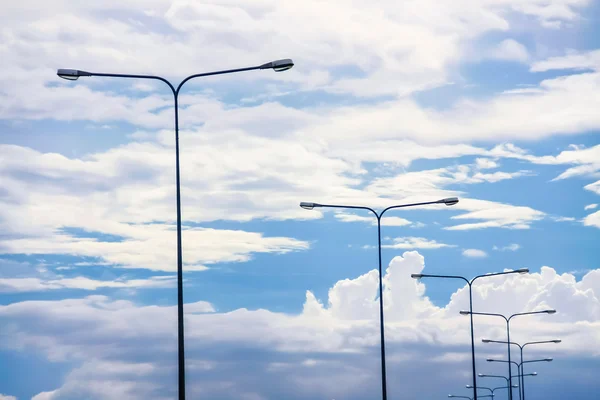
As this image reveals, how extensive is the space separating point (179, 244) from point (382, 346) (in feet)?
60.5

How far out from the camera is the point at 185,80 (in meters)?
35.1

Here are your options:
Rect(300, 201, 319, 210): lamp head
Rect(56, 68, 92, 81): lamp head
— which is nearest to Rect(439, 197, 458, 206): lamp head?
Rect(300, 201, 319, 210): lamp head

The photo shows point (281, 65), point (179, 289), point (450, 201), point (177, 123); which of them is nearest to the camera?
point (179, 289)

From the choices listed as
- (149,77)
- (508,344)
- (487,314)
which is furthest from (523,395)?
(149,77)

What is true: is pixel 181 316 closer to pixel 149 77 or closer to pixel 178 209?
pixel 178 209

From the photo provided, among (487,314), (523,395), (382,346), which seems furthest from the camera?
(523,395)

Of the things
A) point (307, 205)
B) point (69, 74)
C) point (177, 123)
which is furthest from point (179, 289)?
point (307, 205)

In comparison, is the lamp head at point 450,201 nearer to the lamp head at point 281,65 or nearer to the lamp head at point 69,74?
the lamp head at point 281,65

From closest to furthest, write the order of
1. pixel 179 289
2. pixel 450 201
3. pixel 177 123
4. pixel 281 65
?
1. pixel 179 289
2. pixel 281 65
3. pixel 177 123
4. pixel 450 201

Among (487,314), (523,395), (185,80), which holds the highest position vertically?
(185,80)

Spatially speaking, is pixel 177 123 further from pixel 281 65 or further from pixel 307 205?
pixel 307 205

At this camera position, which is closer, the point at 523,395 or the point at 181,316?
the point at 181,316

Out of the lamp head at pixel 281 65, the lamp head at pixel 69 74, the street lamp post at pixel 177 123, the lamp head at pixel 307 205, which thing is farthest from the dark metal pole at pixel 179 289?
the lamp head at pixel 307 205

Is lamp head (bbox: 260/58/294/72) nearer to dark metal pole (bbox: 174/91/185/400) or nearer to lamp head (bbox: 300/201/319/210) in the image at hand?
dark metal pole (bbox: 174/91/185/400)
